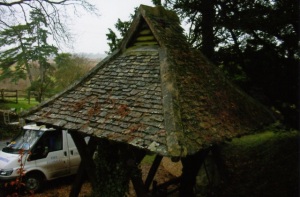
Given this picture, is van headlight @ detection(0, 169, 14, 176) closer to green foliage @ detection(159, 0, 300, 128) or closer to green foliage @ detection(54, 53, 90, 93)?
green foliage @ detection(159, 0, 300, 128)

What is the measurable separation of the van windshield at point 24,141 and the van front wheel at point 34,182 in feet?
2.78

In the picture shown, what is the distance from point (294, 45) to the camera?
22.7 feet

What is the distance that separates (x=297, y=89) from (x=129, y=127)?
15.9ft

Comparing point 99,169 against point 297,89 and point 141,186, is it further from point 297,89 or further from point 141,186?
point 297,89

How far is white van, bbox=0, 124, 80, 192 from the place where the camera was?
307 inches

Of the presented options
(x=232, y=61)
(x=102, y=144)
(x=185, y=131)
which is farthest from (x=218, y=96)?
(x=232, y=61)

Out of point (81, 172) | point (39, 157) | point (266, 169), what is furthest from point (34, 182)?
point (266, 169)

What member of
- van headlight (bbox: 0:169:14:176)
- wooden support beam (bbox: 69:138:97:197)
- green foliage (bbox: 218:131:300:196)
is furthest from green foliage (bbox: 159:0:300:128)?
van headlight (bbox: 0:169:14:176)

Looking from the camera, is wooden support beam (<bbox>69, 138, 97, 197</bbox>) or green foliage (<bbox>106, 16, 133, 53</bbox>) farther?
green foliage (<bbox>106, 16, 133, 53</bbox>)

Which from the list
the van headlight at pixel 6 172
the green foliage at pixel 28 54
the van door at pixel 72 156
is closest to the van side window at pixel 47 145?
the van door at pixel 72 156

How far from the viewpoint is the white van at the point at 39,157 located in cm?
779

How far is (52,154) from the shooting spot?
8.50 metres

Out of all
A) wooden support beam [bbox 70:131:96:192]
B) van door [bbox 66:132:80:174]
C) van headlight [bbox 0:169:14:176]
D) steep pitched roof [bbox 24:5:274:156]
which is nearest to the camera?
steep pitched roof [bbox 24:5:274:156]

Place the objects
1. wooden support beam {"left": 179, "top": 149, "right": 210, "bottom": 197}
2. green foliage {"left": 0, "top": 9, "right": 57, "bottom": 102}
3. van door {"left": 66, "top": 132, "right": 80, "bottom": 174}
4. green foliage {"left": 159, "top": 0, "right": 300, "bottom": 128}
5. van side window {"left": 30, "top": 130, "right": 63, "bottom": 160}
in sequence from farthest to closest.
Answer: green foliage {"left": 0, "top": 9, "right": 57, "bottom": 102}
van door {"left": 66, "top": 132, "right": 80, "bottom": 174}
van side window {"left": 30, "top": 130, "right": 63, "bottom": 160}
green foliage {"left": 159, "top": 0, "right": 300, "bottom": 128}
wooden support beam {"left": 179, "top": 149, "right": 210, "bottom": 197}
